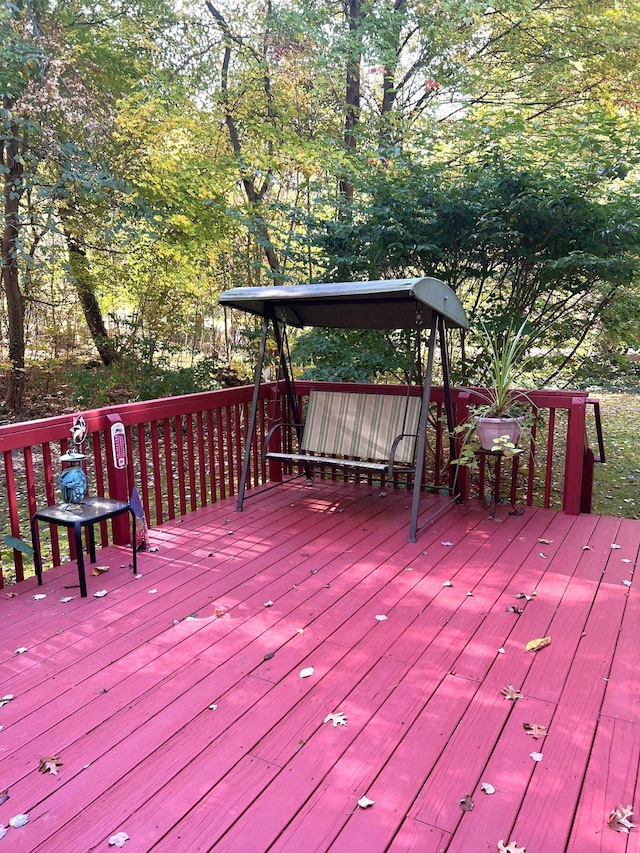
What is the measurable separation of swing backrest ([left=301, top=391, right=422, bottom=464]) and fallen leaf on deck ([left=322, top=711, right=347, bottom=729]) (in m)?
2.19

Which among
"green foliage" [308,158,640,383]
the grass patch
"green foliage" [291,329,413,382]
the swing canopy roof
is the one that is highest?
"green foliage" [308,158,640,383]

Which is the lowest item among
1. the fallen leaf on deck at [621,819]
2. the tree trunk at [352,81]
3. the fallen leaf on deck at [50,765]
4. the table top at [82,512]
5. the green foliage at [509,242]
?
the fallen leaf on deck at [50,765]

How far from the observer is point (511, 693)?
6.88ft

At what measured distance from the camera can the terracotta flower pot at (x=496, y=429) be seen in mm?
3744

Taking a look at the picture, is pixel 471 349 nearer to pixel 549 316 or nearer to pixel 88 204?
pixel 549 316

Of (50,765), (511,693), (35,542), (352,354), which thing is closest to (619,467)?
(352,354)

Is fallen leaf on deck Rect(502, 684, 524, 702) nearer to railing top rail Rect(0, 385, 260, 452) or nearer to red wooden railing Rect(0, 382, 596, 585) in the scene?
red wooden railing Rect(0, 382, 596, 585)

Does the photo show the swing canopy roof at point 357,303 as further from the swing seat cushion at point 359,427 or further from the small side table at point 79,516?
the small side table at point 79,516

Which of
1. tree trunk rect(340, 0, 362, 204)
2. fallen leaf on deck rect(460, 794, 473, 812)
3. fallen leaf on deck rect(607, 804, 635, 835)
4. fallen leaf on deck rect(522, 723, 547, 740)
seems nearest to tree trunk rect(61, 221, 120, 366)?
tree trunk rect(340, 0, 362, 204)

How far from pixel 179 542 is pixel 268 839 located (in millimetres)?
2289

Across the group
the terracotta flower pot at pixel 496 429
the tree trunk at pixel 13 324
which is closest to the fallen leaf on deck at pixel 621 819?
the terracotta flower pot at pixel 496 429

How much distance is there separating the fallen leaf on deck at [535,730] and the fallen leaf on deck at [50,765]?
146cm

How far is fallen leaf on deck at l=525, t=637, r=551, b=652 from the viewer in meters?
2.39

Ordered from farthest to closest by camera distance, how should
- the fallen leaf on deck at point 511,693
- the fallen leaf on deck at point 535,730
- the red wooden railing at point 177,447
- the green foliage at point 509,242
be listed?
the green foliage at point 509,242 < the red wooden railing at point 177,447 < the fallen leaf on deck at point 511,693 < the fallen leaf on deck at point 535,730
